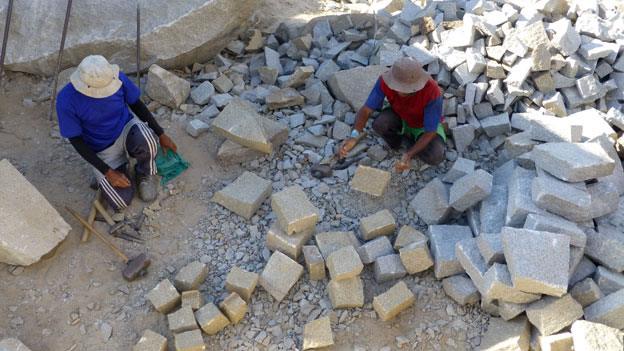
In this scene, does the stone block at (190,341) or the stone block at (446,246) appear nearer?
the stone block at (190,341)

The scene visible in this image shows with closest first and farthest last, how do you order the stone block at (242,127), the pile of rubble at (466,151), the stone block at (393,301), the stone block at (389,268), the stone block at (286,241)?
the pile of rubble at (466,151) < the stone block at (393,301) < the stone block at (389,268) < the stone block at (286,241) < the stone block at (242,127)

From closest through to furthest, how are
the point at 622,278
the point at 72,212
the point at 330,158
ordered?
the point at 622,278, the point at 72,212, the point at 330,158

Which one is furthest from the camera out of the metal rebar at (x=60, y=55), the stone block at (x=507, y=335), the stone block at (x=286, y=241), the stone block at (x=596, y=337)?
the metal rebar at (x=60, y=55)

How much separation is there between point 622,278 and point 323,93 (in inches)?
117

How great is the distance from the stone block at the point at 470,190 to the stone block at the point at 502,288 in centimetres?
68

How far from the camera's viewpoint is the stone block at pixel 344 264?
405 cm

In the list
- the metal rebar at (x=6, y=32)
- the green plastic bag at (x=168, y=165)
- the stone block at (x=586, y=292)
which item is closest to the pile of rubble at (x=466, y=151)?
the stone block at (x=586, y=292)

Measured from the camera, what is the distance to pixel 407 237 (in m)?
4.36

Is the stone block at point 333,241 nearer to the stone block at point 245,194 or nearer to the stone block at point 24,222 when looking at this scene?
the stone block at point 245,194

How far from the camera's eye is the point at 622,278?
395cm

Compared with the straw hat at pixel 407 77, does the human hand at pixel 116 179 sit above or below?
below

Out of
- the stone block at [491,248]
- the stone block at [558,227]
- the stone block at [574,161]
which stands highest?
the stone block at [574,161]

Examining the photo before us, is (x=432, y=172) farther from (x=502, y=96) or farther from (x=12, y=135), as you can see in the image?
(x=12, y=135)

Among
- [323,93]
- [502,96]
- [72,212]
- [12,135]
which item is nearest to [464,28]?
[502,96]
